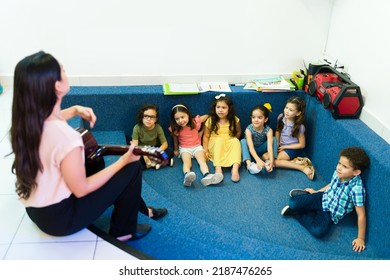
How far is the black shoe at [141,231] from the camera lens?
210cm

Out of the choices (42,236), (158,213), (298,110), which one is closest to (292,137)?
(298,110)

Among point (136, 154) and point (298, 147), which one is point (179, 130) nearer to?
point (298, 147)

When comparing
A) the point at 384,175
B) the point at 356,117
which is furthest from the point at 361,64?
the point at 384,175

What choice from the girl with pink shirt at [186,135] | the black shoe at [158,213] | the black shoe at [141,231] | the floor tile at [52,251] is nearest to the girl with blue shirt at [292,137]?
the girl with pink shirt at [186,135]

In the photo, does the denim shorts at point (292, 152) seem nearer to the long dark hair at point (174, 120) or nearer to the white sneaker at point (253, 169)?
the white sneaker at point (253, 169)

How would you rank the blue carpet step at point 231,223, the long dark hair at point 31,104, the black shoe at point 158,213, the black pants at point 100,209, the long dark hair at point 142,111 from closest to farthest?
the long dark hair at point 31,104 → the black pants at point 100,209 → the blue carpet step at point 231,223 → the black shoe at point 158,213 → the long dark hair at point 142,111

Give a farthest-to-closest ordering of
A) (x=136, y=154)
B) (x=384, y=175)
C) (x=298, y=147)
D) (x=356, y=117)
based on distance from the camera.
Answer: (x=298, y=147) < (x=356, y=117) < (x=384, y=175) < (x=136, y=154)

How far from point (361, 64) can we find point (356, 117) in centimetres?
41

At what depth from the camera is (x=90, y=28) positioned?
130 inches

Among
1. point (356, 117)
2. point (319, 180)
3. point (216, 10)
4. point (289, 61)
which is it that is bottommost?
point (319, 180)

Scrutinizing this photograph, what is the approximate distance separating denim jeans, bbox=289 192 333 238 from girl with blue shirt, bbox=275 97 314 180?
507 millimetres

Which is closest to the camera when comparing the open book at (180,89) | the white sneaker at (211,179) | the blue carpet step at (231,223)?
the blue carpet step at (231,223)

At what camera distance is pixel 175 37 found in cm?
341

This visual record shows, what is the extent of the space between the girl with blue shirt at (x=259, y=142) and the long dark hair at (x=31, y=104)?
1.90 metres
